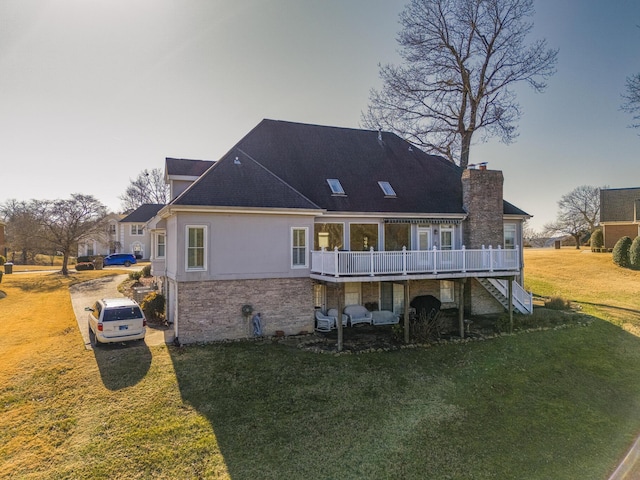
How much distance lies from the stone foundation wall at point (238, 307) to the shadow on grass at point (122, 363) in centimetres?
158

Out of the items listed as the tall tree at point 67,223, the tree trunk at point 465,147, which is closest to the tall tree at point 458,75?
the tree trunk at point 465,147

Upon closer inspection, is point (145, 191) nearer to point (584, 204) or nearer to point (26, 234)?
point (26, 234)

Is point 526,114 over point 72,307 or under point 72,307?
over

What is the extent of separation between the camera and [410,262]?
47.6ft

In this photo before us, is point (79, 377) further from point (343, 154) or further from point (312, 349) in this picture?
point (343, 154)

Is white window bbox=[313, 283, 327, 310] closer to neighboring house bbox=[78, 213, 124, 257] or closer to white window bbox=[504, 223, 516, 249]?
white window bbox=[504, 223, 516, 249]

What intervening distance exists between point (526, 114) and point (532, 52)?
13.8ft

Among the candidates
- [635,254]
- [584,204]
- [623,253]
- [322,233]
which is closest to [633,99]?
[635,254]

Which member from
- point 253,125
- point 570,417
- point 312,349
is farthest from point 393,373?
point 253,125

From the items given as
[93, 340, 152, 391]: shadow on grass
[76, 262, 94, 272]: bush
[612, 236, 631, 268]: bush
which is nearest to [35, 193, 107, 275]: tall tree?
[76, 262, 94, 272]: bush

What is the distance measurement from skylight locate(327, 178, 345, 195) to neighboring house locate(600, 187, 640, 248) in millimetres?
34859

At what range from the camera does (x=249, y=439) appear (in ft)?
26.7

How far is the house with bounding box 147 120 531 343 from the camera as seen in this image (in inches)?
534

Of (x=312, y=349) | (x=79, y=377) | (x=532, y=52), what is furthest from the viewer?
(x=532, y=52)
